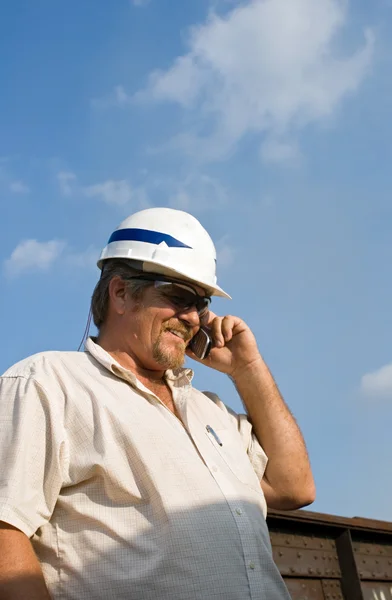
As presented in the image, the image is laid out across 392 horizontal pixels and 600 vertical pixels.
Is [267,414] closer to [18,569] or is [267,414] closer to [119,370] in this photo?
[119,370]

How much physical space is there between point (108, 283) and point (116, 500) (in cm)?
148

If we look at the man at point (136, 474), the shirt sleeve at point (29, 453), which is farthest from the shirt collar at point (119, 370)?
the shirt sleeve at point (29, 453)

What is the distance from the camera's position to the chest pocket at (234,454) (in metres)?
3.16

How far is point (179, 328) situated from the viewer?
3633 millimetres

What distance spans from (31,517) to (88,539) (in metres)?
0.24

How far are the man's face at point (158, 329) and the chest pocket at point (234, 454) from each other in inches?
17.1

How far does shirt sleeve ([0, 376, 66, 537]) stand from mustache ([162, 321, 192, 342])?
970 mm

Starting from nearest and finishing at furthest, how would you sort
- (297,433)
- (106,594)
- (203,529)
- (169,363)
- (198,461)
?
(106,594) < (203,529) < (198,461) < (169,363) < (297,433)

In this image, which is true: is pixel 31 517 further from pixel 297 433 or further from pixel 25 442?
pixel 297 433

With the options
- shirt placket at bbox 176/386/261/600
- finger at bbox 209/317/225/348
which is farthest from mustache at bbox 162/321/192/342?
shirt placket at bbox 176/386/261/600

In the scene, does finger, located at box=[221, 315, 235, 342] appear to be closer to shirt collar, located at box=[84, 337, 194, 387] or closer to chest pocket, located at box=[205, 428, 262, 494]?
shirt collar, located at box=[84, 337, 194, 387]

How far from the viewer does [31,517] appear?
2.47 m

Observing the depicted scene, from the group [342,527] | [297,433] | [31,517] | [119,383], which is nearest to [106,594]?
[31,517]

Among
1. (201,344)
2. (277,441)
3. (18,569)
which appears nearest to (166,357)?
(201,344)
